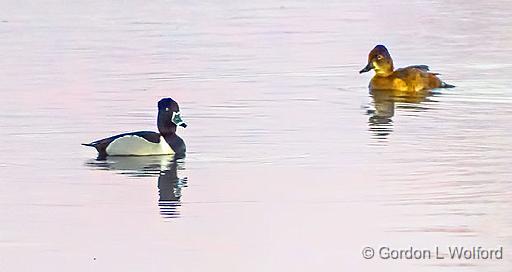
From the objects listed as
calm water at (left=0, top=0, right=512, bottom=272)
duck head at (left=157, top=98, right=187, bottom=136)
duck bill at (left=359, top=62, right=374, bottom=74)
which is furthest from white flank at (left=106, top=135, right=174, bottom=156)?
duck bill at (left=359, top=62, right=374, bottom=74)

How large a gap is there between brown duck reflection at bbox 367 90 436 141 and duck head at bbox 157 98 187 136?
181 cm

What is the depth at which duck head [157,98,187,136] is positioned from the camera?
47.2 ft

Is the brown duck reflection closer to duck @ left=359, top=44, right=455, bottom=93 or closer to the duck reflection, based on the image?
duck @ left=359, top=44, right=455, bottom=93

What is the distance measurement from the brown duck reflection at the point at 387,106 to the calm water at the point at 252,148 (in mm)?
65

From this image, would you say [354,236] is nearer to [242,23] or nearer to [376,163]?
[376,163]

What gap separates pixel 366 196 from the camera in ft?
38.2

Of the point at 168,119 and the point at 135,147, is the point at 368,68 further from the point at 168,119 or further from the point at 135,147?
the point at 135,147

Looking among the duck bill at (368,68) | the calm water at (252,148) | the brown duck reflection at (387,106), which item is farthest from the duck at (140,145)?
the duck bill at (368,68)

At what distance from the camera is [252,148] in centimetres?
1425

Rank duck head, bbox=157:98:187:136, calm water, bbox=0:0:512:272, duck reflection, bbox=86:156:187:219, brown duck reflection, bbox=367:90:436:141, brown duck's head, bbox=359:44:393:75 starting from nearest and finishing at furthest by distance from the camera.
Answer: calm water, bbox=0:0:512:272, duck reflection, bbox=86:156:187:219, duck head, bbox=157:98:187:136, brown duck reflection, bbox=367:90:436:141, brown duck's head, bbox=359:44:393:75

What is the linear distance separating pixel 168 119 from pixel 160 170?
3.28 ft

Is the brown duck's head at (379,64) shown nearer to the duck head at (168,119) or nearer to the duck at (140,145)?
the duck head at (168,119)

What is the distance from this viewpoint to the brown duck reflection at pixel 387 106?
15477mm

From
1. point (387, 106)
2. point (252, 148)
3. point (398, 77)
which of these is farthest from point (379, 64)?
point (252, 148)
